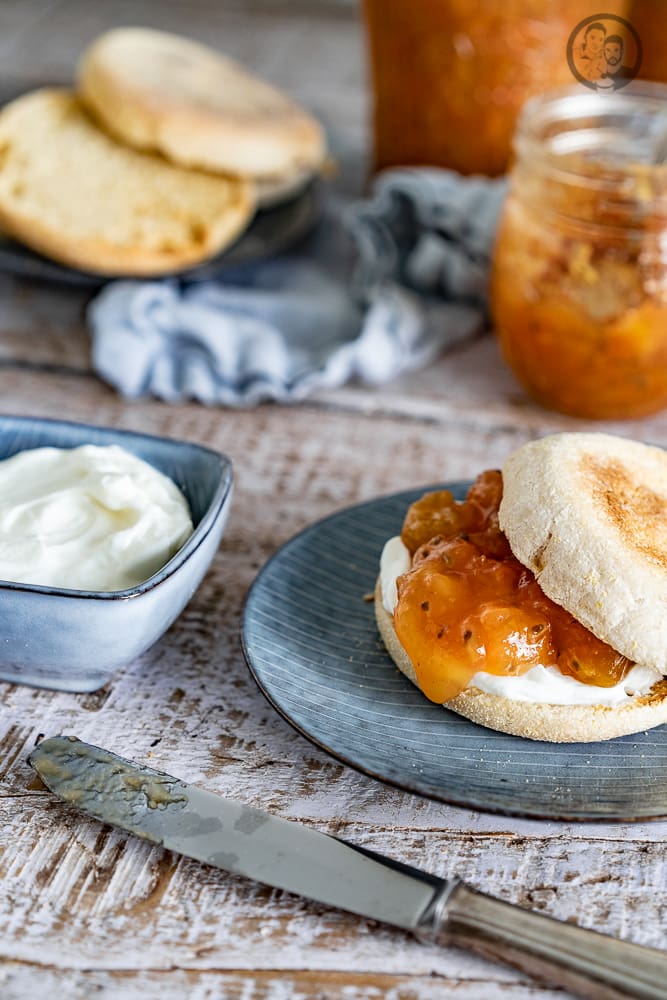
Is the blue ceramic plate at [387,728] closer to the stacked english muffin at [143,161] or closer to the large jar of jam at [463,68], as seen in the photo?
the stacked english muffin at [143,161]

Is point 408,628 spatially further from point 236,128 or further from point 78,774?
point 236,128

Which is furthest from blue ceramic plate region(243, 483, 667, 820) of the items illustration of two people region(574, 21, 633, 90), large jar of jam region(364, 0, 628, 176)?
large jar of jam region(364, 0, 628, 176)

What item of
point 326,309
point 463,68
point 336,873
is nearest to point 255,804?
point 336,873

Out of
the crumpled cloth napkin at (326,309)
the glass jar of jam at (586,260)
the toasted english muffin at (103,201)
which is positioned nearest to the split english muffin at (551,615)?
the glass jar of jam at (586,260)

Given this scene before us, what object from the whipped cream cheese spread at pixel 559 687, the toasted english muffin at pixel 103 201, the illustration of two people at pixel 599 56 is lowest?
the toasted english muffin at pixel 103 201

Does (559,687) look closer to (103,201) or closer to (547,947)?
(547,947)

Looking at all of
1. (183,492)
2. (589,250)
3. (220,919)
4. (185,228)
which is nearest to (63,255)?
(185,228)

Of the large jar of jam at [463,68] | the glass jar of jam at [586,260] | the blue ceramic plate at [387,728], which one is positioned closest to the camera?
the blue ceramic plate at [387,728]

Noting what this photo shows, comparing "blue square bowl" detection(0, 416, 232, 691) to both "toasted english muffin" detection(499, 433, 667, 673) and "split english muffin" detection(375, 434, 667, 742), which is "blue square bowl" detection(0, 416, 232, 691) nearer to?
"split english muffin" detection(375, 434, 667, 742)
